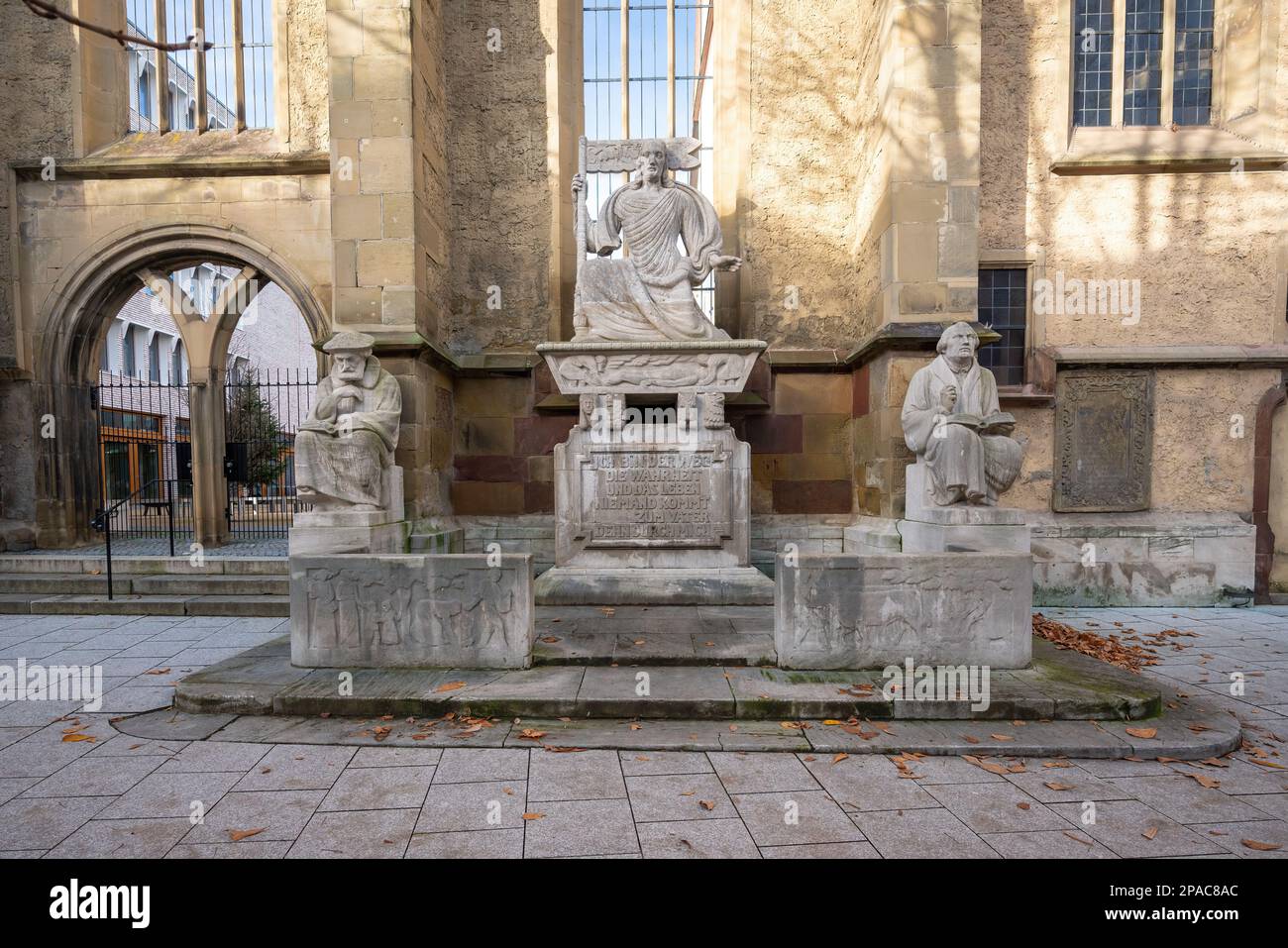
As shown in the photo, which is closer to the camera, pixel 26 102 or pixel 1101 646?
pixel 1101 646

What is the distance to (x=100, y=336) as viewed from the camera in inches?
325

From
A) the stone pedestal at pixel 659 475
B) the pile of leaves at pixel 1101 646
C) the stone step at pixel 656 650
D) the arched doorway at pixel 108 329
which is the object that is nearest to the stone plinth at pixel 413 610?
the stone step at pixel 656 650

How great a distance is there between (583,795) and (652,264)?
4.96 metres

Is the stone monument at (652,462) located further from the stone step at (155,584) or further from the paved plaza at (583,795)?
the stone step at (155,584)

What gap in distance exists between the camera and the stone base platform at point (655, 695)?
3.42m

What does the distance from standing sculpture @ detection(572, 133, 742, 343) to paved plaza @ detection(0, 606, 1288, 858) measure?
3.91 m

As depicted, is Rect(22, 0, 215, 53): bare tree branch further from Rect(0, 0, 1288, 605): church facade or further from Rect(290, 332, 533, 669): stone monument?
Rect(0, 0, 1288, 605): church facade

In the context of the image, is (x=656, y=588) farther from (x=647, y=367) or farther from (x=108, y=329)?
(x=108, y=329)

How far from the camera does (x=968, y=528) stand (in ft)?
16.4

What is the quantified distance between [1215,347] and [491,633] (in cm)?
843

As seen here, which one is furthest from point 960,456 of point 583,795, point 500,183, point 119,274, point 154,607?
point 119,274

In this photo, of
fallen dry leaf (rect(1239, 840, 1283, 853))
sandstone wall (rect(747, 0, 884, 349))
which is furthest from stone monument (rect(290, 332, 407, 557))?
fallen dry leaf (rect(1239, 840, 1283, 853))

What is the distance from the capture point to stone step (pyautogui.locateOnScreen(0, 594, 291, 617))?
596 centimetres

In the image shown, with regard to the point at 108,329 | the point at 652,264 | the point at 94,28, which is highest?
the point at 652,264
